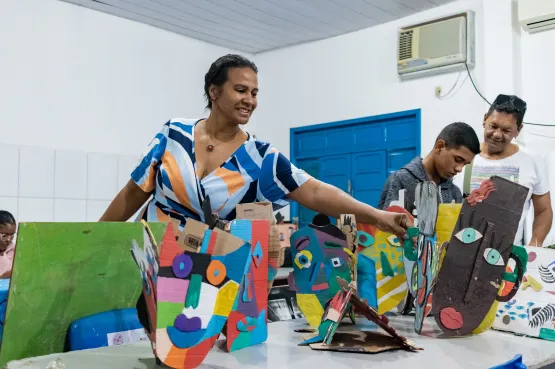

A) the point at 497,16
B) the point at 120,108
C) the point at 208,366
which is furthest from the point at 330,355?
the point at 120,108

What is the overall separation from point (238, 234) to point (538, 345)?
67 centimetres

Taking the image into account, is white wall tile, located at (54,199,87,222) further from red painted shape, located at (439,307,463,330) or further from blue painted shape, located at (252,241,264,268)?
red painted shape, located at (439,307,463,330)

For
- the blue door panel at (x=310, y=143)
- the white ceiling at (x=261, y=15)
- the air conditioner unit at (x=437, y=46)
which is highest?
the white ceiling at (x=261, y=15)

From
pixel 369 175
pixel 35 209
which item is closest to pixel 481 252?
pixel 35 209

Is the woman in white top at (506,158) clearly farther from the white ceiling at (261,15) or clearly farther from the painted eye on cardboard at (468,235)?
the white ceiling at (261,15)

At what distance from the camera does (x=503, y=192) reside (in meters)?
1.29

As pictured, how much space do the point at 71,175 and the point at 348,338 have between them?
11.4 feet

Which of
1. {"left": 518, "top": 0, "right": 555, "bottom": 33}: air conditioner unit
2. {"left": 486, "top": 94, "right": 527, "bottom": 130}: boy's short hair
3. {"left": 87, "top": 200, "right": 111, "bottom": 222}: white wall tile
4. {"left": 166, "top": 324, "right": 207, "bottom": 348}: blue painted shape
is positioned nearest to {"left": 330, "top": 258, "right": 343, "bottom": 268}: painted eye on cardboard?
{"left": 166, "top": 324, "right": 207, "bottom": 348}: blue painted shape

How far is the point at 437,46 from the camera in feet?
14.3

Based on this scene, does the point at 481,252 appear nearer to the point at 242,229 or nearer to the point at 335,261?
the point at 335,261

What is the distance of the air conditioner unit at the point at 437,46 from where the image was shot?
422cm

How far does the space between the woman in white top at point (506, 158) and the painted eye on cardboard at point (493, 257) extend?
1.41 metres

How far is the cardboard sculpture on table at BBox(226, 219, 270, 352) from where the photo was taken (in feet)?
3.64

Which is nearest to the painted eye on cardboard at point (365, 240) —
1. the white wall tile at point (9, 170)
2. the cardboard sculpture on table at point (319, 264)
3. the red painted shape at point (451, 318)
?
the cardboard sculpture on table at point (319, 264)
